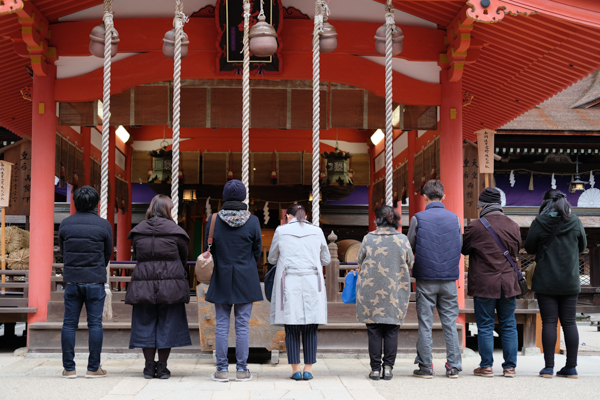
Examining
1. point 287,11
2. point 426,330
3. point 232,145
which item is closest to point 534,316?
point 426,330

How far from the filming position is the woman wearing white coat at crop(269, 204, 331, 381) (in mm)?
5461

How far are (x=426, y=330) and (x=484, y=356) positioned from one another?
2.25ft

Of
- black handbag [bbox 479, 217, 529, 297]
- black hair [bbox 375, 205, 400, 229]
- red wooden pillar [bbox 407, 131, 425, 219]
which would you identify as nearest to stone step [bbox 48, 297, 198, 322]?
black hair [bbox 375, 205, 400, 229]

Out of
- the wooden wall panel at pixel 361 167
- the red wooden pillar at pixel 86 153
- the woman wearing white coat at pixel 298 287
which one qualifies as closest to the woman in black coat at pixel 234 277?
the woman wearing white coat at pixel 298 287

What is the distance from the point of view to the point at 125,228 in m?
14.4

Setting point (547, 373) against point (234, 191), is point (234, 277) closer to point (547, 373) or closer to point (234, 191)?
point (234, 191)

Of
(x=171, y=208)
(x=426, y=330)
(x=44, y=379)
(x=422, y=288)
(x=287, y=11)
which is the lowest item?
(x=44, y=379)

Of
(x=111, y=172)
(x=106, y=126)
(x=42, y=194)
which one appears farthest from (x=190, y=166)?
(x=106, y=126)

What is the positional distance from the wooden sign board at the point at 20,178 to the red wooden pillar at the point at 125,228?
4898 mm

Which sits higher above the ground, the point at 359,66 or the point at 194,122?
the point at 359,66

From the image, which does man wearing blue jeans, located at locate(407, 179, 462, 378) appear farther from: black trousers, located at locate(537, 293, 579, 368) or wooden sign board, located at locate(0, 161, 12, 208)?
wooden sign board, located at locate(0, 161, 12, 208)

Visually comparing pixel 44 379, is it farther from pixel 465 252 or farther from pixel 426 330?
pixel 465 252

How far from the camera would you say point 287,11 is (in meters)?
8.23

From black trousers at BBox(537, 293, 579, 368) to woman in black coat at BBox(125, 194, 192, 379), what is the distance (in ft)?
11.2
